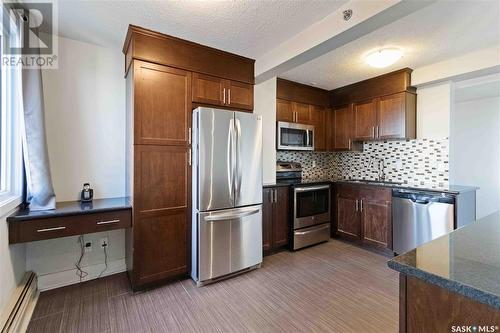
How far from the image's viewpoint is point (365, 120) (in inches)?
150

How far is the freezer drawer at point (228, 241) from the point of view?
8.10 ft

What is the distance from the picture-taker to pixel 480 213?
165 inches

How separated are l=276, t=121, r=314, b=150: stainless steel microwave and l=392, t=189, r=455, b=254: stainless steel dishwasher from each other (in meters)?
1.46

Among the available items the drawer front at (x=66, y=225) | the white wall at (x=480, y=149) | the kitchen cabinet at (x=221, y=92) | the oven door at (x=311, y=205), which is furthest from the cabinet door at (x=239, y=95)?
the white wall at (x=480, y=149)

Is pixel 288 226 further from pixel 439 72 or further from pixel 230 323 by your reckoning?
pixel 439 72

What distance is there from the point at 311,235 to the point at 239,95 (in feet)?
7.46

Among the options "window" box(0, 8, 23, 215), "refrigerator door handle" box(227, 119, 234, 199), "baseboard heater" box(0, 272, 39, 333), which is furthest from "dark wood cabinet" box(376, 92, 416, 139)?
"baseboard heater" box(0, 272, 39, 333)

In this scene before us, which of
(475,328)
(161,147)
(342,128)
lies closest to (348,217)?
(342,128)

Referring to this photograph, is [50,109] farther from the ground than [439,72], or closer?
closer

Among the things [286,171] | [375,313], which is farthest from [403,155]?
[375,313]

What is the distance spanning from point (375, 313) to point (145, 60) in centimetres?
311

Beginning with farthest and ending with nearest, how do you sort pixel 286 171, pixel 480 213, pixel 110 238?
pixel 480 213 < pixel 286 171 < pixel 110 238

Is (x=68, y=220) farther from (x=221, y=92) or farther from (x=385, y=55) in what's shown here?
(x=385, y=55)
